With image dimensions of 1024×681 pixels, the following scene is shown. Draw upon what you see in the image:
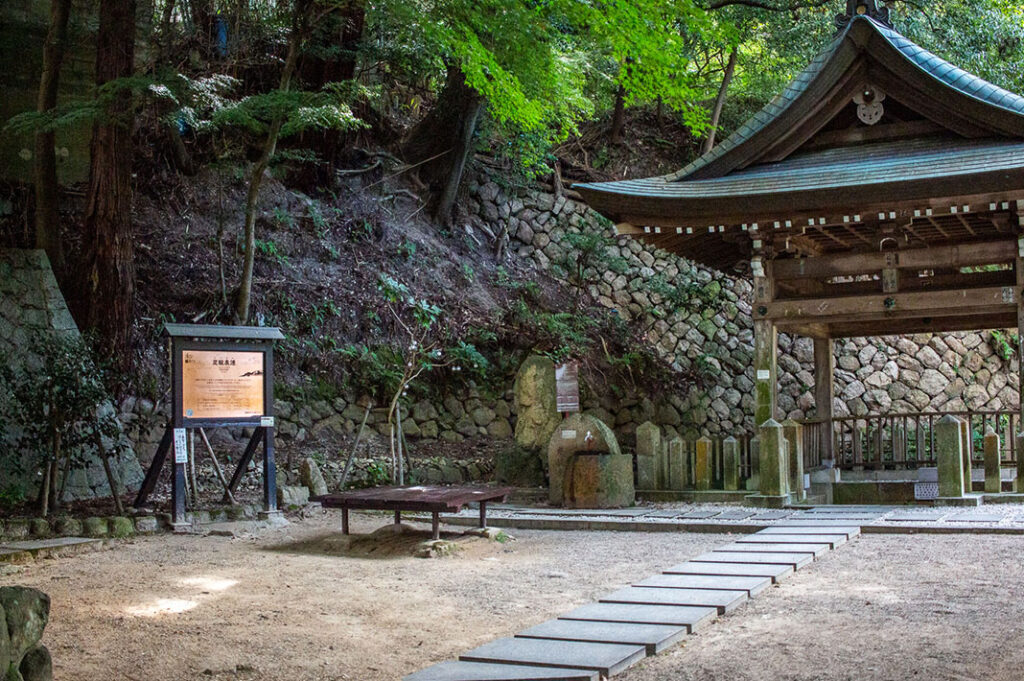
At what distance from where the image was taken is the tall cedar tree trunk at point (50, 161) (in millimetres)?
12938

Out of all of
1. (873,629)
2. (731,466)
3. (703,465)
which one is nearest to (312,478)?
(703,465)

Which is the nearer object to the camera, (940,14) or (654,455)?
(654,455)

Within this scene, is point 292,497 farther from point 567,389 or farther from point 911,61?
point 911,61

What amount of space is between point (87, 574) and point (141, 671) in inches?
125

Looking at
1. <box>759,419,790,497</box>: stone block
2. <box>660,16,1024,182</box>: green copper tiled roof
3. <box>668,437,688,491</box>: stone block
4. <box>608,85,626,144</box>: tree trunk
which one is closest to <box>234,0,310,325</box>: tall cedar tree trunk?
<box>660,16,1024,182</box>: green copper tiled roof

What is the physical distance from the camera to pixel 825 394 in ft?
45.9

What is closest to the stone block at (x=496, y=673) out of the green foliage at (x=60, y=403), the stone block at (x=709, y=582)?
the stone block at (x=709, y=582)

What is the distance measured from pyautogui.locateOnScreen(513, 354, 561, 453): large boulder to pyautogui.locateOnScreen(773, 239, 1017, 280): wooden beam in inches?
134

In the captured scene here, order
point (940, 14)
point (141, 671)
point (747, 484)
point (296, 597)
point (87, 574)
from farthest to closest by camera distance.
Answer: point (940, 14)
point (747, 484)
point (87, 574)
point (296, 597)
point (141, 671)

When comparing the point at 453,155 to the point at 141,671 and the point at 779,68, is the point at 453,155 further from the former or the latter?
the point at 141,671

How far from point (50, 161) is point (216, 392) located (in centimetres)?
524

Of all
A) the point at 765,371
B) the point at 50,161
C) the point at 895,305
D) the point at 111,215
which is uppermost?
the point at 50,161

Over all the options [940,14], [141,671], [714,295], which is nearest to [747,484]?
[714,295]

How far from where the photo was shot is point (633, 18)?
36.6 feet
